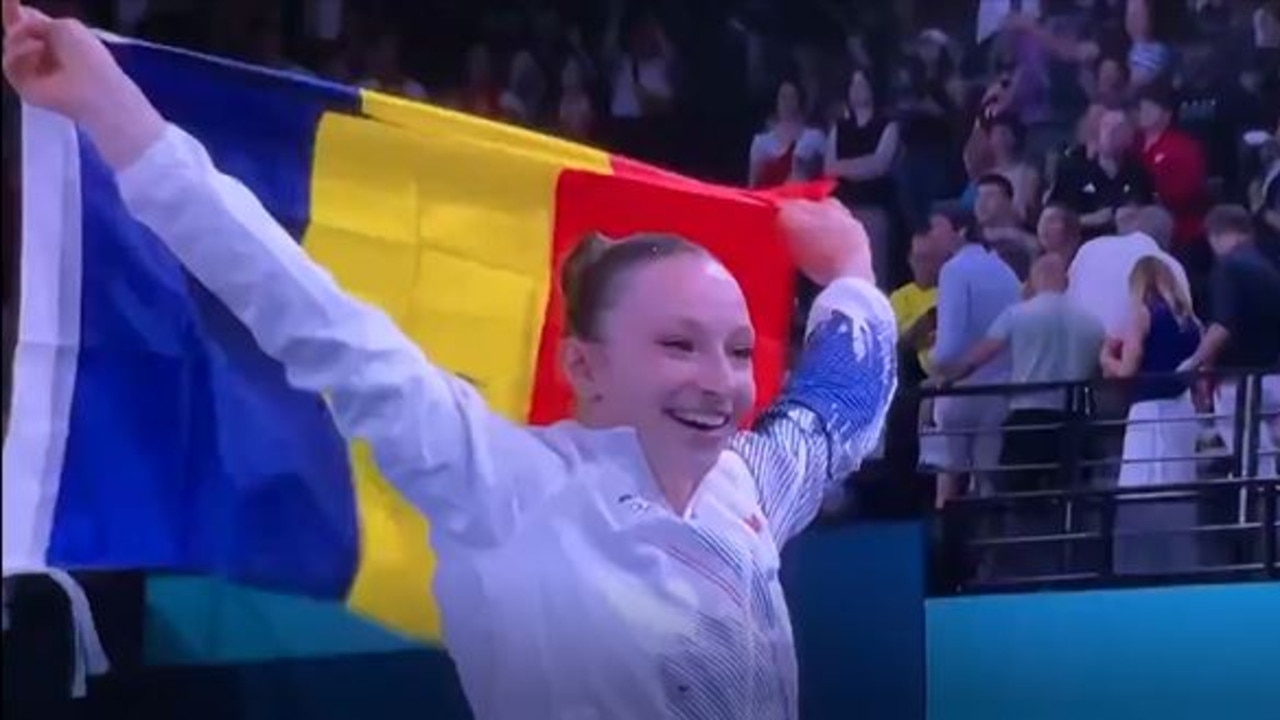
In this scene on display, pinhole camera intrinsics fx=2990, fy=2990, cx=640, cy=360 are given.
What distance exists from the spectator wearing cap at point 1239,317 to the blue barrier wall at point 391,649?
1.43 ft

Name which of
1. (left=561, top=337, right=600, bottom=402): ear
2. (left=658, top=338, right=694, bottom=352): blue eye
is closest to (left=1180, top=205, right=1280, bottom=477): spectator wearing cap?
(left=658, top=338, right=694, bottom=352): blue eye

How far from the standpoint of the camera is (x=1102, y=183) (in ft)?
12.5

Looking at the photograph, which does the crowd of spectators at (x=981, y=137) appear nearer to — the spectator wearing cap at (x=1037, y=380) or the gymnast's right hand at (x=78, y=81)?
the spectator wearing cap at (x=1037, y=380)

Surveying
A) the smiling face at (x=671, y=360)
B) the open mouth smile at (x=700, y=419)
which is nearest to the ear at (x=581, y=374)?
the smiling face at (x=671, y=360)

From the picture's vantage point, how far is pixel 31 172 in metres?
3.71

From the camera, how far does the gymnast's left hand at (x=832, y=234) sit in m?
3.85

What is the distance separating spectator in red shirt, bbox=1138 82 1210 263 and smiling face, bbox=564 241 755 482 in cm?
56

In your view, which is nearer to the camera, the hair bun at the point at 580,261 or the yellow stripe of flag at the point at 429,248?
the yellow stripe of flag at the point at 429,248

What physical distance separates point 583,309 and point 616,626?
0.42 meters

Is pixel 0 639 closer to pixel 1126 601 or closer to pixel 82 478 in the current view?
pixel 82 478

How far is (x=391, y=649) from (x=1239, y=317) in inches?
46.0

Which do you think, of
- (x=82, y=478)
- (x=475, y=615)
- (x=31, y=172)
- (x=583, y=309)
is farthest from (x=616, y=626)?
(x=31, y=172)

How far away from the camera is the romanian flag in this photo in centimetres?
372

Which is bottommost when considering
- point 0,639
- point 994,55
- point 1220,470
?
point 0,639
